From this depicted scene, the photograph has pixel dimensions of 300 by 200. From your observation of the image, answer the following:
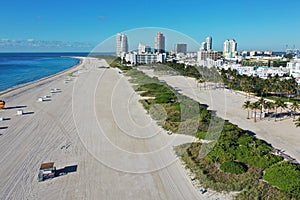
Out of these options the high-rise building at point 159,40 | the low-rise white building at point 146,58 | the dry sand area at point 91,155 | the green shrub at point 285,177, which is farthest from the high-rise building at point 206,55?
the green shrub at point 285,177

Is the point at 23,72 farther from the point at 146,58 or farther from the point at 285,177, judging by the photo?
the point at 285,177

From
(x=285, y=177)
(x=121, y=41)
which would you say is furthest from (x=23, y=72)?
(x=285, y=177)

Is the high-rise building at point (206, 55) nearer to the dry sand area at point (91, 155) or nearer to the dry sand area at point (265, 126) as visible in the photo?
the dry sand area at point (265, 126)

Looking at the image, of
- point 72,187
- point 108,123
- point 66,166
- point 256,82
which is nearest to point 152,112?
point 108,123

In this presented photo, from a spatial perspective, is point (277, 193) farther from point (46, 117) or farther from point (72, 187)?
point (46, 117)

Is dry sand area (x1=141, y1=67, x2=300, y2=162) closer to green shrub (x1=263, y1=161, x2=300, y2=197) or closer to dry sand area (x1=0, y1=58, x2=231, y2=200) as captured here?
green shrub (x1=263, y1=161, x2=300, y2=197)

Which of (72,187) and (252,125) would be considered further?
(252,125)
